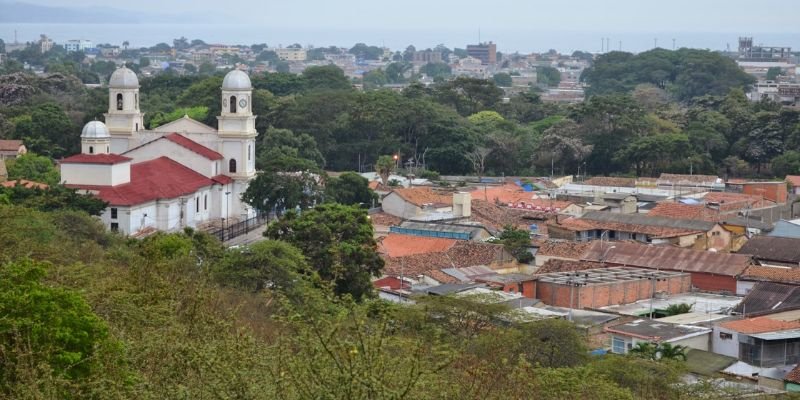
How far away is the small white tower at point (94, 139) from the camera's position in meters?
33.6

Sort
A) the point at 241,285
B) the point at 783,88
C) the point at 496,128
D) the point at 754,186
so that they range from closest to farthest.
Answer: the point at 241,285, the point at 754,186, the point at 496,128, the point at 783,88

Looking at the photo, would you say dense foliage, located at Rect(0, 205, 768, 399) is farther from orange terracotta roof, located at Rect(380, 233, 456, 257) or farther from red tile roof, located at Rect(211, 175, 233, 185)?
red tile roof, located at Rect(211, 175, 233, 185)

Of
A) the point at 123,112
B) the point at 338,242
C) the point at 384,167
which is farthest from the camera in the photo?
the point at 384,167

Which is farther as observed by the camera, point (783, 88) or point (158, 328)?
point (783, 88)

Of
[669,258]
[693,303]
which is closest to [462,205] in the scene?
[669,258]

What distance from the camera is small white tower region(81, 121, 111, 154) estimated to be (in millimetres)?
33562

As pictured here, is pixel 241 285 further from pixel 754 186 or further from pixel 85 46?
pixel 85 46

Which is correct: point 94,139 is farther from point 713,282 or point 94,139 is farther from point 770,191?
point 770,191

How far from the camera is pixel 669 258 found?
2836 cm

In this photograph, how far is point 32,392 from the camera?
10.4 meters

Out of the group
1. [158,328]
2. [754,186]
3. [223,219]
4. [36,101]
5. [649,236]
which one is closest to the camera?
[158,328]

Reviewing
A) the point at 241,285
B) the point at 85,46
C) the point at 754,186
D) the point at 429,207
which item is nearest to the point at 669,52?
the point at 754,186

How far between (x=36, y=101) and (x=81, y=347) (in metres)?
46.9

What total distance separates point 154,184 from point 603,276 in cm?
1159
